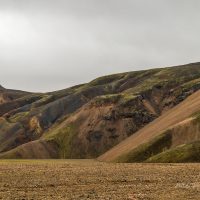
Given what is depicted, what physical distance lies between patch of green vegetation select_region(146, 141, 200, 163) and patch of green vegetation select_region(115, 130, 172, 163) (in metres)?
8.69

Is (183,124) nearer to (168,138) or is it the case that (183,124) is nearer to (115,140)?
(168,138)

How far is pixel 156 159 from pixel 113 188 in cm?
6527

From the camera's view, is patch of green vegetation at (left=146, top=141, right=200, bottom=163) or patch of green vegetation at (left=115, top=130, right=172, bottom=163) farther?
patch of green vegetation at (left=115, top=130, right=172, bottom=163)

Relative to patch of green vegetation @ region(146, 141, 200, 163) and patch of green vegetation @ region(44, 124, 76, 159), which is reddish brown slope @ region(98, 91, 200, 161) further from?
patch of green vegetation @ region(44, 124, 76, 159)

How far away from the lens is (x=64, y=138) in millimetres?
192875

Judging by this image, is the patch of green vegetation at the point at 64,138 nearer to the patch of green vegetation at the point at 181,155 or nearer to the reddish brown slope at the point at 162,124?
the reddish brown slope at the point at 162,124

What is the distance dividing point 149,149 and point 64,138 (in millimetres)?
74405

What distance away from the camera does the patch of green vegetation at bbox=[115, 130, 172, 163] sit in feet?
401

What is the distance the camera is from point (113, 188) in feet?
153

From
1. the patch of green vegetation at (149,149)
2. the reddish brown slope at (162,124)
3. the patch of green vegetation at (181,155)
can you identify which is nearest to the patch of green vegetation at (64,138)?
the reddish brown slope at (162,124)

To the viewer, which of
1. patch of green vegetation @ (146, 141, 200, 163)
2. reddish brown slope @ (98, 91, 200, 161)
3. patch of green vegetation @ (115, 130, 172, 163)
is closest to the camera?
patch of green vegetation @ (146, 141, 200, 163)

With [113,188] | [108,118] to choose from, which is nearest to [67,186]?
[113,188]

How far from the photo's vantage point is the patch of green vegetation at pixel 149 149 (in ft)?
401

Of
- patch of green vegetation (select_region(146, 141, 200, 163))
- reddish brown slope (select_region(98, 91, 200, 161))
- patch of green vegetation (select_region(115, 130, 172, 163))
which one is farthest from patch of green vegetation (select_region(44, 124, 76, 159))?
patch of green vegetation (select_region(146, 141, 200, 163))
